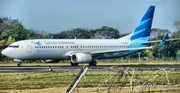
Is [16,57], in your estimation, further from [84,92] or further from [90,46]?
[84,92]

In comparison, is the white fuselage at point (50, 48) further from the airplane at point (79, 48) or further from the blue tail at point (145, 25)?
the blue tail at point (145, 25)

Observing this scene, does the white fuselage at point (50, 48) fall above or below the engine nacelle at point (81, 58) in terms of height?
above

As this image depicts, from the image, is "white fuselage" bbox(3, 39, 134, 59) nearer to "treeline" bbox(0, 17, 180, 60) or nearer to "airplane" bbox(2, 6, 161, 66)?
"airplane" bbox(2, 6, 161, 66)

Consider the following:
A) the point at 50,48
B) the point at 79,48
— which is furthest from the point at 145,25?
the point at 50,48

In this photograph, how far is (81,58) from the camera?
6838 centimetres

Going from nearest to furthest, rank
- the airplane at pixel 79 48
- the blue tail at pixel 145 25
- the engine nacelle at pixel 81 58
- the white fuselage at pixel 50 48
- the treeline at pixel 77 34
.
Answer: the white fuselage at pixel 50 48, the airplane at pixel 79 48, the engine nacelle at pixel 81 58, the blue tail at pixel 145 25, the treeline at pixel 77 34

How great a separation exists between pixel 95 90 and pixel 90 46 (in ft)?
150

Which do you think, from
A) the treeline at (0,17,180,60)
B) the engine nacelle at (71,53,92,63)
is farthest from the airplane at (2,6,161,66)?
the treeline at (0,17,180,60)

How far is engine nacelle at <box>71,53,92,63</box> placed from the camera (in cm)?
6821

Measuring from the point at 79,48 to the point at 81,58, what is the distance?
12.5 feet

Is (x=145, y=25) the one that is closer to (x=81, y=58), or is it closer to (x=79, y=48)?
(x=79, y=48)

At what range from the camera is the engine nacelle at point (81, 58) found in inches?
2685

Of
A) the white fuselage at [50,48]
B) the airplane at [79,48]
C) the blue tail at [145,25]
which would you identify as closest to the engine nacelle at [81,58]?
the airplane at [79,48]

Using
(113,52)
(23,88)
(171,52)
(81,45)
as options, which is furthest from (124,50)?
(171,52)
